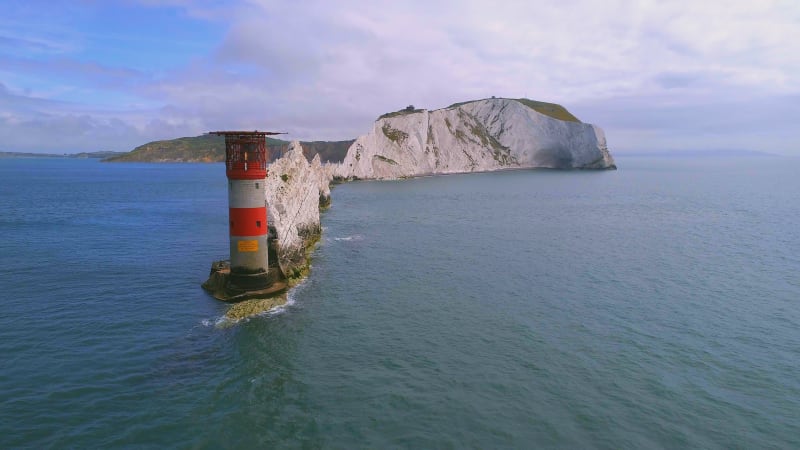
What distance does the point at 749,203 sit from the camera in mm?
88312

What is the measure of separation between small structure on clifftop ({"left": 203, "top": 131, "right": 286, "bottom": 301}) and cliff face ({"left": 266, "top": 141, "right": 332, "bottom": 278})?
108 inches

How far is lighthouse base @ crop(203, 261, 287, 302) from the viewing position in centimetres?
3138

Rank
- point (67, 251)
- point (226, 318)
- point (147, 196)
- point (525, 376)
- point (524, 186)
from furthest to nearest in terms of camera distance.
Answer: point (524, 186), point (147, 196), point (67, 251), point (226, 318), point (525, 376)

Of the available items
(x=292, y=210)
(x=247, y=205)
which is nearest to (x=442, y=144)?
(x=292, y=210)

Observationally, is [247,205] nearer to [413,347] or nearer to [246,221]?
[246,221]

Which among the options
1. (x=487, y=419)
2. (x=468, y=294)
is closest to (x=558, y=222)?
(x=468, y=294)

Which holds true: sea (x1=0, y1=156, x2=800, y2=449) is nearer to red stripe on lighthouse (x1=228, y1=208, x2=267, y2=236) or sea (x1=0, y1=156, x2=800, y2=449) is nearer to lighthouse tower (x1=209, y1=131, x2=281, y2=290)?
lighthouse tower (x1=209, y1=131, x2=281, y2=290)

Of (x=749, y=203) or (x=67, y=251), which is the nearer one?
(x=67, y=251)

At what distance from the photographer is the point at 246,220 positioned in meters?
30.8

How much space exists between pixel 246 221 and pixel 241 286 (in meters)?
4.20

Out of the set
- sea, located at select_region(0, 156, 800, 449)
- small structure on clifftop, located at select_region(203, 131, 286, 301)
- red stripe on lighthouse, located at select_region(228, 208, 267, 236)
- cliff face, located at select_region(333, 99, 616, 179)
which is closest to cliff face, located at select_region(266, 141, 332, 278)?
sea, located at select_region(0, 156, 800, 449)

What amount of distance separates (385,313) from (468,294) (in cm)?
657

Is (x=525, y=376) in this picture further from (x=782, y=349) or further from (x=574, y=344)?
(x=782, y=349)

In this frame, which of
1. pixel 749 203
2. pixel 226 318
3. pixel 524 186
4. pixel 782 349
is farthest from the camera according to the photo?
pixel 524 186
